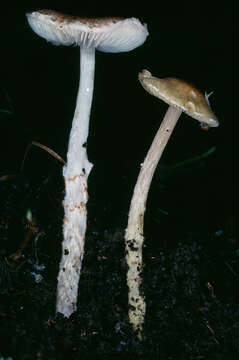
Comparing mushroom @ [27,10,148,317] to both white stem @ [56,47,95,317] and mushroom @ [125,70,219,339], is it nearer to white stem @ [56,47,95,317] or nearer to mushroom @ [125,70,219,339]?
white stem @ [56,47,95,317]

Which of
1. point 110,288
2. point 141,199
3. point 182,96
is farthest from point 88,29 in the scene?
point 110,288

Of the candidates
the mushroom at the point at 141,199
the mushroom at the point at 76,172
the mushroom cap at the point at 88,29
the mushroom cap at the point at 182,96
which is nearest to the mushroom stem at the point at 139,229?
the mushroom at the point at 141,199

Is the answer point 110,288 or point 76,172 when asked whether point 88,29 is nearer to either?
point 76,172

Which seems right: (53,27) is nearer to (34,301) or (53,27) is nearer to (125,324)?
(34,301)

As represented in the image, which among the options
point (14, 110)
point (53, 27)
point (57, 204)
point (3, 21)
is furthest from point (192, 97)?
point (3, 21)

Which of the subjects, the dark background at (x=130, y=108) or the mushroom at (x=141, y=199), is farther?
the dark background at (x=130, y=108)

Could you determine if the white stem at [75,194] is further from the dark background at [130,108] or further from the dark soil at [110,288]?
the dark background at [130,108]

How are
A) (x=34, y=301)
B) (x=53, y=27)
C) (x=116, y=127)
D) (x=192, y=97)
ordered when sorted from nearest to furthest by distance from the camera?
(x=53, y=27)
(x=192, y=97)
(x=34, y=301)
(x=116, y=127)
